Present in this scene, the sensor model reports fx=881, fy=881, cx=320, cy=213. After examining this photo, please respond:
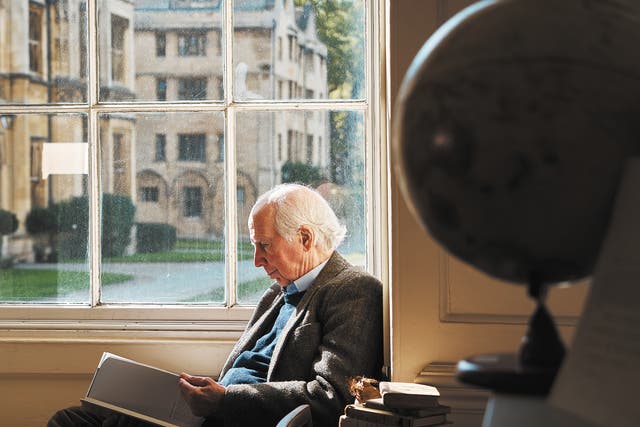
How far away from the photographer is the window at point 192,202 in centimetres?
314

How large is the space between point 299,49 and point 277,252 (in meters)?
0.75

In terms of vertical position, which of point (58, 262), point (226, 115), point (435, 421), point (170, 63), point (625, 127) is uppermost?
point (170, 63)

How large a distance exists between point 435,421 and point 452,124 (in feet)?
4.27

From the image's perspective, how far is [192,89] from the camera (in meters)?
3.13

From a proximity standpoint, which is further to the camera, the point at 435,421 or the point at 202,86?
the point at 202,86

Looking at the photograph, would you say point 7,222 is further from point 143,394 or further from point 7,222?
point 143,394

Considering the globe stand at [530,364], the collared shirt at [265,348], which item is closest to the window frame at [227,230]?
the collared shirt at [265,348]

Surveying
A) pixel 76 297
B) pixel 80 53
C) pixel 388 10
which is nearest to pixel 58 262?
pixel 76 297

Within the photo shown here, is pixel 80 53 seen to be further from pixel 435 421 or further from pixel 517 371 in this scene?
pixel 517 371

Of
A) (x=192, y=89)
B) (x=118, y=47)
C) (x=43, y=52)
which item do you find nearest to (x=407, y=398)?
(x=192, y=89)

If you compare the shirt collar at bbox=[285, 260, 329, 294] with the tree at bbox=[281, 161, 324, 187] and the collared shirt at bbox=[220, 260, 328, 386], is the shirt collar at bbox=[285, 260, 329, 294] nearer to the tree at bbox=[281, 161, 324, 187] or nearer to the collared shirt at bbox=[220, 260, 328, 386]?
the collared shirt at bbox=[220, 260, 328, 386]

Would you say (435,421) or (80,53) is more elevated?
(80,53)

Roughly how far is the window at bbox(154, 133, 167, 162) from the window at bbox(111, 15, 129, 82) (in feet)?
0.81

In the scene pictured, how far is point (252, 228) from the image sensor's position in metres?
2.87
